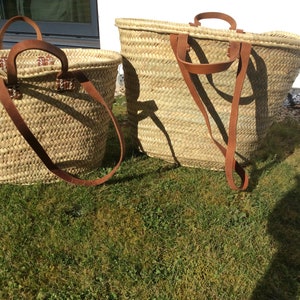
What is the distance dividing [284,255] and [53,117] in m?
0.90

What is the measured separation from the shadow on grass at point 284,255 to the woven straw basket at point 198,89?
0.31 metres

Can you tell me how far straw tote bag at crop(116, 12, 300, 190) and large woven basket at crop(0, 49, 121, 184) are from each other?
0.13 metres

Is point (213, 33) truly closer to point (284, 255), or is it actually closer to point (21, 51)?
point (21, 51)

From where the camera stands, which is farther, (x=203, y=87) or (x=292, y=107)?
(x=292, y=107)

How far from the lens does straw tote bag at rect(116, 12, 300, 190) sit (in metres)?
1.29

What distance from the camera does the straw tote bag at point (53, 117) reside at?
3.84 feet

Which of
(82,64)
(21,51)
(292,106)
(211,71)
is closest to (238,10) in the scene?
(292,106)

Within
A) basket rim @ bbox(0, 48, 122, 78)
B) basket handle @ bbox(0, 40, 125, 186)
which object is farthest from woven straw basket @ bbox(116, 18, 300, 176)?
basket handle @ bbox(0, 40, 125, 186)

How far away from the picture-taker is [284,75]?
1436mm

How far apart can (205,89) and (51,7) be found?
199 centimetres

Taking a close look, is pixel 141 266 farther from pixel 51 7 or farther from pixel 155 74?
→ pixel 51 7

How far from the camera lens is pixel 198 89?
1.42 metres

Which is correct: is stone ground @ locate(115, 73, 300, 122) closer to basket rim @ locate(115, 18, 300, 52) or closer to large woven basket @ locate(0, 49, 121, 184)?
basket rim @ locate(115, 18, 300, 52)

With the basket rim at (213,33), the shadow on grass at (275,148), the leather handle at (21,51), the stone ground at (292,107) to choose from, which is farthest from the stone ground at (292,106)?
the leather handle at (21,51)
